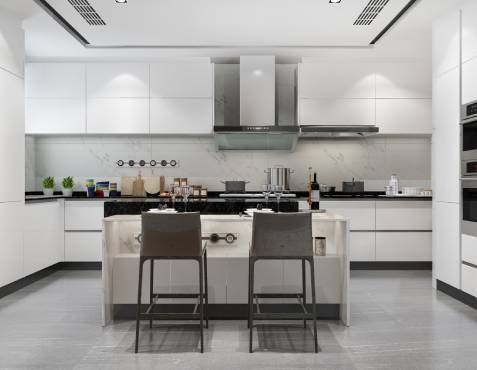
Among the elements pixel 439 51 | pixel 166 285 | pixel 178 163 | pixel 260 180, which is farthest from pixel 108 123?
pixel 439 51

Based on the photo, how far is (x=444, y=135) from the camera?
13.7 feet

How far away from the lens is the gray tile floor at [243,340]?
2.55 m

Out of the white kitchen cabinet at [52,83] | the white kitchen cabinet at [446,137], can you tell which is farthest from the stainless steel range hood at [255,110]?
the white kitchen cabinet at [52,83]

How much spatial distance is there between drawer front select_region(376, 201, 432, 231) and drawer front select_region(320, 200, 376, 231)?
74 millimetres

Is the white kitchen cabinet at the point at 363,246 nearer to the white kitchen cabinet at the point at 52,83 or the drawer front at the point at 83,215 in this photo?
the drawer front at the point at 83,215

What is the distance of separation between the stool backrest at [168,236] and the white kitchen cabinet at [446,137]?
100 inches

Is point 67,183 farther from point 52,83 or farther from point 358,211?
point 358,211

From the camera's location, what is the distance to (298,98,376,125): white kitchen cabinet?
18.1 feet

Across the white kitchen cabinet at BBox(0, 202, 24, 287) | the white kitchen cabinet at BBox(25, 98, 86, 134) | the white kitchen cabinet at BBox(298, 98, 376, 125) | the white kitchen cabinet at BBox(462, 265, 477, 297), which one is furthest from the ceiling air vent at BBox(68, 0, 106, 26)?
the white kitchen cabinet at BBox(462, 265, 477, 297)

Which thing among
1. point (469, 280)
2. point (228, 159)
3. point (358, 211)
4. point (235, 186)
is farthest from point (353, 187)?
point (469, 280)

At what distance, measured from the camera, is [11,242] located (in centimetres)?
413

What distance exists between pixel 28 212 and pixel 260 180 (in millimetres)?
2896

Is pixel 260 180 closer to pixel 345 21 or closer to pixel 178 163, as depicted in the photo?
pixel 178 163

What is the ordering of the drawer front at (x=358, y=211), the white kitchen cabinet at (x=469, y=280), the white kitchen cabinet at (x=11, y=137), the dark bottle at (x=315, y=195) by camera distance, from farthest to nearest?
the drawer front at (x=358, y=211), the white kitchen cabinet at (x=11, y=137), the white kitchen cabinet at (x=469, y=280), the dark bottle at (x=315, y=195)
